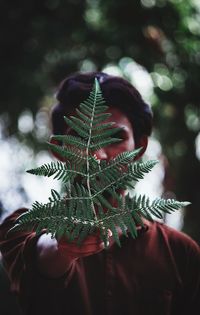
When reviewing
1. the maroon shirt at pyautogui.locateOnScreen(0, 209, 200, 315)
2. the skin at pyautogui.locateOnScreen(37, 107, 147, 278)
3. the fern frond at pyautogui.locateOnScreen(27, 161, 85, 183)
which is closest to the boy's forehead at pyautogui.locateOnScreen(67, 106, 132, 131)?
the skin at pyautogui.locateOnScreen(37, 107, 147, 278)

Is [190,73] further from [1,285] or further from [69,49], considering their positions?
[1,285]

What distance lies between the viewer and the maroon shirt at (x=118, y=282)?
1203mm

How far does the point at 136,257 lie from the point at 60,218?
642 millimetres

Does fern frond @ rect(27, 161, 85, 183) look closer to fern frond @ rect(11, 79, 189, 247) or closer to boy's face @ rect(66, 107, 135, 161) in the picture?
fern frond @ rect(11, 79, 189, 247)

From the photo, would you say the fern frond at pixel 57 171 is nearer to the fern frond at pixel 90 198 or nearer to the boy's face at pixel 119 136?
the fern frond at pixel 90 198

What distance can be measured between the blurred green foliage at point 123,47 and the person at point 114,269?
8.09 feet

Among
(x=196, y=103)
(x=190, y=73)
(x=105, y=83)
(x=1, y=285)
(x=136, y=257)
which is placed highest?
(x=190, y=73)

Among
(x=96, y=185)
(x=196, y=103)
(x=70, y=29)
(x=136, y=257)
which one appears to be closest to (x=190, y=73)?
(x=196, y=103)

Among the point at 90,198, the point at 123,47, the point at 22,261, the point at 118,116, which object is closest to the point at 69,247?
the point at 90,198

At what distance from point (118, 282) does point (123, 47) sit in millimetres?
3370

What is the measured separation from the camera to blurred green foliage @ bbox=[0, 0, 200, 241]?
161 inches

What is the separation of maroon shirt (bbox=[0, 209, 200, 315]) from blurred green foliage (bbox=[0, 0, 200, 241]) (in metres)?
2.46

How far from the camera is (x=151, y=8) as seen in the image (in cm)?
408

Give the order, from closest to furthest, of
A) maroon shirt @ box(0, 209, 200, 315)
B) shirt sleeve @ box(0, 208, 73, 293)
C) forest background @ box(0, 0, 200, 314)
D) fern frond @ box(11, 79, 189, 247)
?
fern frond @ box(11, 79, 189, 247) < shirt sleeve @ box(0, 208, 73, 293) < maroon shirt @ box(0, 209, 200, 315) < forest background @ box(0, 0, 200, 314)
